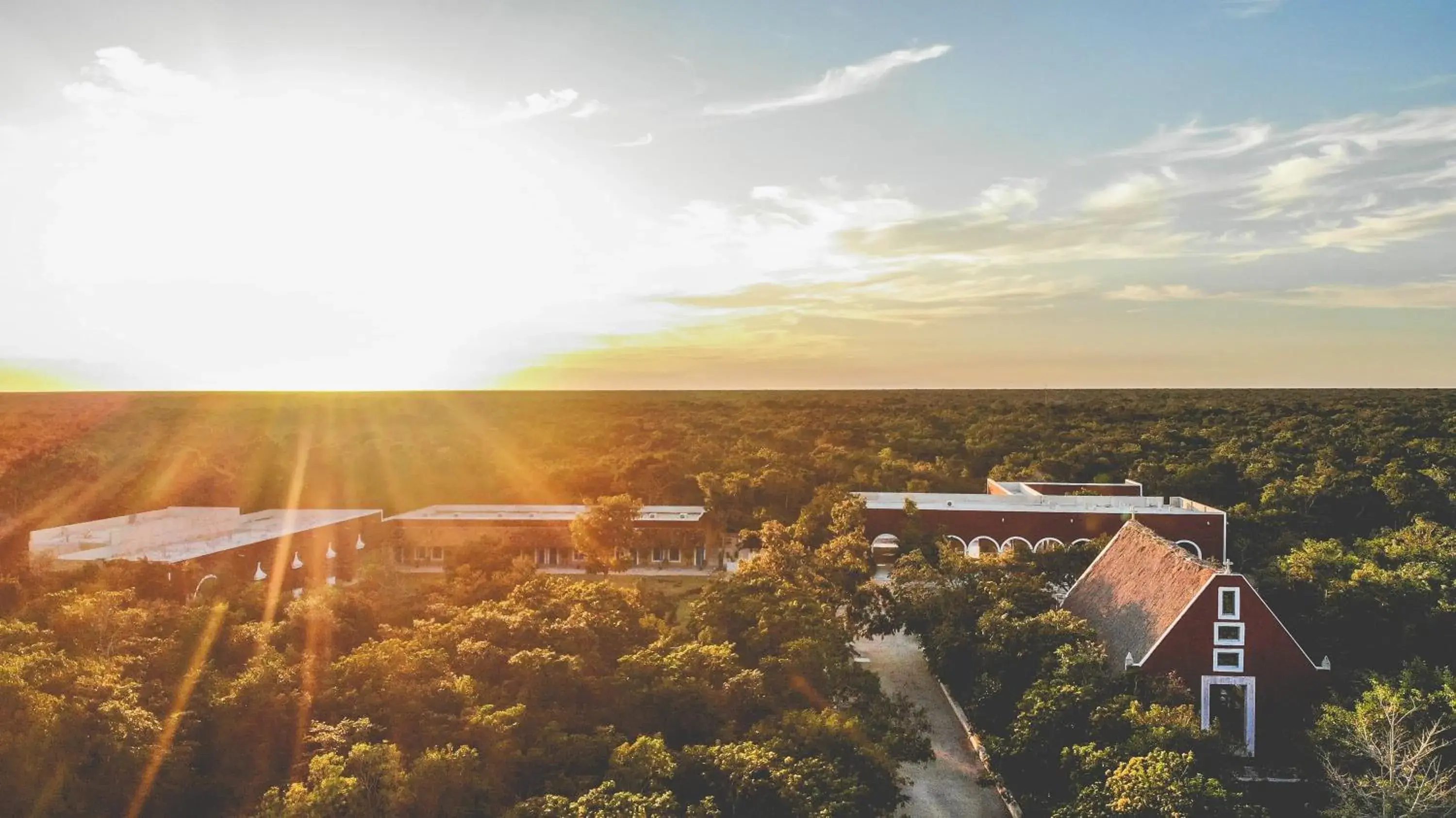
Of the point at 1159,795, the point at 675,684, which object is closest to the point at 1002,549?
the point at 1159,795

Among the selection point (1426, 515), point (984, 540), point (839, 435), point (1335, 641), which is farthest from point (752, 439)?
point (1335, 641)

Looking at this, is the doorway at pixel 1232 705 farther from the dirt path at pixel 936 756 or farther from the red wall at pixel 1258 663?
the dirt path at pixel 936 756

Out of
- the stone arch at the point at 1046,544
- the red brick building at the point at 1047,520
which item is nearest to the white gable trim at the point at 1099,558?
the stone arch at the point at 1046,544

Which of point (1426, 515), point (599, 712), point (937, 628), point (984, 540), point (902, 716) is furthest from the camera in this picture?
point (1426, 515)

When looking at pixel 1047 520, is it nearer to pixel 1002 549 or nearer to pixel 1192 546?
pixel 1002 549

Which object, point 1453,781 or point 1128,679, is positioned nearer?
point 1453,781

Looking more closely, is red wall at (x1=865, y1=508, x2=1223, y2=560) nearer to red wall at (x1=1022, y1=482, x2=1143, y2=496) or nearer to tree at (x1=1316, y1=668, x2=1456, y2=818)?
red wall at (x1=1022, y1=482, x2=1143, y2=496)

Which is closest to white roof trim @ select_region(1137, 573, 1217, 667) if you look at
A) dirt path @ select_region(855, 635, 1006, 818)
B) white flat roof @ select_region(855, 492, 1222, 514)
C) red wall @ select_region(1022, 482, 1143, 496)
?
dirt path @ select_region(855, 635, 1006, 818)

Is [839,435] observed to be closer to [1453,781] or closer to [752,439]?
[752,439]
